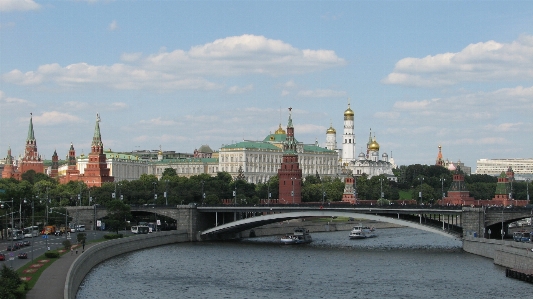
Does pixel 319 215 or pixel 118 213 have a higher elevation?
pixel 118 213

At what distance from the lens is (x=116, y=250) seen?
97.4 metres

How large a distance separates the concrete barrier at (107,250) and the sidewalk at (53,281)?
504mm

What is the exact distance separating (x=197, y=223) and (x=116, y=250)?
27446mm

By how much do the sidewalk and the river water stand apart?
214cm

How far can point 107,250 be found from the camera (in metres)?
93.6

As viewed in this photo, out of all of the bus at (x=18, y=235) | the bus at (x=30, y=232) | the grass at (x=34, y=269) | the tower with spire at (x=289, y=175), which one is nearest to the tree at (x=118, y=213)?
the bus at (x=30, y=232)

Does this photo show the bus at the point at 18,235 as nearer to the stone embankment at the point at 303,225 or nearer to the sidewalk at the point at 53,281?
the sidewalk at the point at 53,281

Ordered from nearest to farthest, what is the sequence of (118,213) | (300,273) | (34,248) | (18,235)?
(300,273) < (34,248) < (18,235) < (118,213)

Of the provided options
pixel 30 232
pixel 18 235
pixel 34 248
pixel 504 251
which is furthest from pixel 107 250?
pixel 504 251

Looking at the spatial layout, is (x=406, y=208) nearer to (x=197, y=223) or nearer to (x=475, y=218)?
(x=475, y=218)

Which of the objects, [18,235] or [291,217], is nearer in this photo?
[18,235]

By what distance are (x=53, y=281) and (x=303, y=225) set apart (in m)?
87.6

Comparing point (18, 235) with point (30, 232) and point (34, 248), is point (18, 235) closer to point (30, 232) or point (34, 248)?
point (30, 232)

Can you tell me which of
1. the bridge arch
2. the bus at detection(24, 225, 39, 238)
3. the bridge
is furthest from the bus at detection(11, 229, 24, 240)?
the bridge arch
